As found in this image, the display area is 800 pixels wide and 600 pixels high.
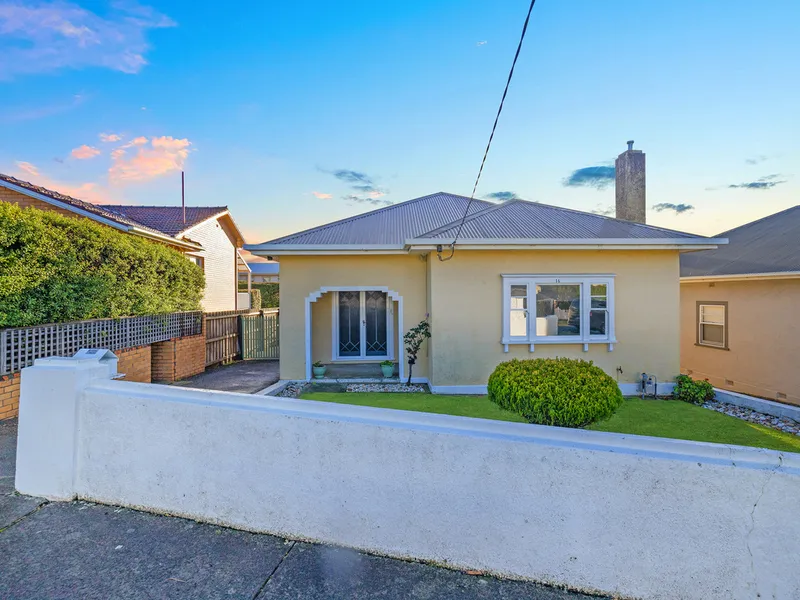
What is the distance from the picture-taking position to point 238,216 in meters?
21.4

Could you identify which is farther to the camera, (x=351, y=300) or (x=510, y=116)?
(x=351, y=300)

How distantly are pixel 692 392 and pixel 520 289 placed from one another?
4365 mm

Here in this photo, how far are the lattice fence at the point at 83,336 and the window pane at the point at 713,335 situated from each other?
1436 centimetres

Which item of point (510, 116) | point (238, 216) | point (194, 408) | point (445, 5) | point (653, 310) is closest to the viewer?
point (194, 408)

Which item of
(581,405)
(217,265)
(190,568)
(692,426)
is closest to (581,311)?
(692,426)

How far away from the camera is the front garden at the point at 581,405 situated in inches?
175

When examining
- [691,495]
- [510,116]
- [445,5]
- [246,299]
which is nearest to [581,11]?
[510,116]

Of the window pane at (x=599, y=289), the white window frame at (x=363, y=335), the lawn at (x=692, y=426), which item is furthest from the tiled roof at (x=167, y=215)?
the lawn at (x=692, y=426)

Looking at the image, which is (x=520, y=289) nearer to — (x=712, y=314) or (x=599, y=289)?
(x=599, y=289)

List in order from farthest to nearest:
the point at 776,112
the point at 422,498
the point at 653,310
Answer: the point at 653,310 → the point at 776,112 → the point at 422,498

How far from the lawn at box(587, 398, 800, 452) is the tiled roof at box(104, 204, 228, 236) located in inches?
602

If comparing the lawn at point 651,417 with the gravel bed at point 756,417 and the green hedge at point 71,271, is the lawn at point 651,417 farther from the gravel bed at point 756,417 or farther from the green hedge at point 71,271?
the green hedge at point 71,271

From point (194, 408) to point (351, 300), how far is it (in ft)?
A: 27.6

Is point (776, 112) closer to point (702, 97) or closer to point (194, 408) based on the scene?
point (702, 97)
